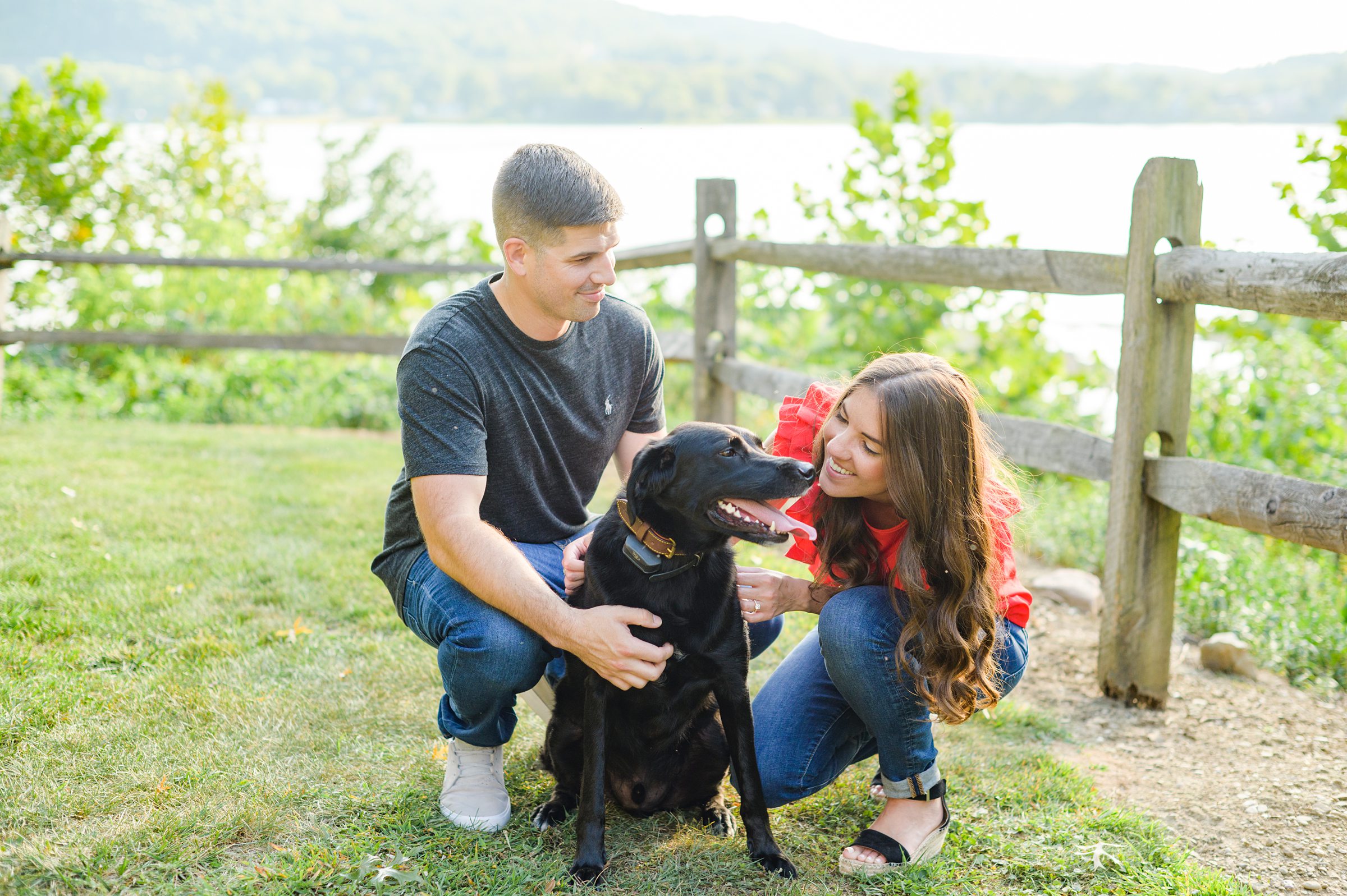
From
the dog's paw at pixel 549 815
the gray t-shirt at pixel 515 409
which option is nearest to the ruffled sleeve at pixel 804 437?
the gray t-shirt at pixel 515 409

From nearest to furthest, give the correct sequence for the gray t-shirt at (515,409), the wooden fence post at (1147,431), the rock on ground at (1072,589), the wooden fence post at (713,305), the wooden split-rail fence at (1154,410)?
the gray t-shirt at (515,409), the wooden split-rail fence at (1154,410), the wooden fence post at (1147,431), the rock on ground at (1072,589), the wooden fence post at (713,305)

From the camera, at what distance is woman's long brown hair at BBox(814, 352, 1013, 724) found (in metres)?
2.15

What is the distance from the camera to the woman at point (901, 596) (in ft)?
7.11

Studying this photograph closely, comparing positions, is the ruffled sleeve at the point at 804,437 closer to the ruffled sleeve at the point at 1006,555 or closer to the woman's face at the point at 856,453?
the woman's face at the point at 856,453

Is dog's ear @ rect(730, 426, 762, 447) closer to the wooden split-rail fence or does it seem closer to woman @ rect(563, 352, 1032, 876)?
woman @ rect(563, 352, 1032, 876)

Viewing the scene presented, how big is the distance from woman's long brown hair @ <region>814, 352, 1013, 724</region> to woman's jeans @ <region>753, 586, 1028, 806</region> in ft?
0.19

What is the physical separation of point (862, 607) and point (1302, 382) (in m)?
3.89

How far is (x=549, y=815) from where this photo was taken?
2336mm

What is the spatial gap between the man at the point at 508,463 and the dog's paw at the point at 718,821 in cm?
52

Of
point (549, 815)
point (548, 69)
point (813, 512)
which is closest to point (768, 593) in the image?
point (813, 512)

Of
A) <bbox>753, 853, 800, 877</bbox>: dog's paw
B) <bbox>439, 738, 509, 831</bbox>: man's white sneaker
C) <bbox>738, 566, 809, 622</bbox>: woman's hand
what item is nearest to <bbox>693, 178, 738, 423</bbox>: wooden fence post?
<bbox>738, 566, 809, 622</bbox>: woman's hand

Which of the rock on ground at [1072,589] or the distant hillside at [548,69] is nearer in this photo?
the rock on ground at [1072,589]

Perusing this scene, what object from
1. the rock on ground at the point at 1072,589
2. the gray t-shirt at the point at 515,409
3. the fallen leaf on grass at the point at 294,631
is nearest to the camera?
the gray t-shirt at the point at 515,409

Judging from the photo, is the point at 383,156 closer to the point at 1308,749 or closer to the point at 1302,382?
the point at 1302,382
